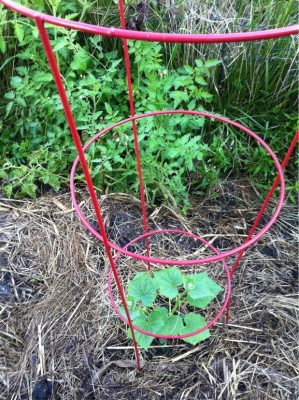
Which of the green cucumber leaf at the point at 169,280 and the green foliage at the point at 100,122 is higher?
the green foliage at the point at 100,122

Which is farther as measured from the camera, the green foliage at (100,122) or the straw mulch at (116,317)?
the green foliage at (100,122)

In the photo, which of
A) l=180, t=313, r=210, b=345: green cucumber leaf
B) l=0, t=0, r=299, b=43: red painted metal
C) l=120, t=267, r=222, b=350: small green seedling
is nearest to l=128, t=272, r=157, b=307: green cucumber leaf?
l=120, t=267, r=222, b=350: small green seedling

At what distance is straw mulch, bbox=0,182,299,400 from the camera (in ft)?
3.69

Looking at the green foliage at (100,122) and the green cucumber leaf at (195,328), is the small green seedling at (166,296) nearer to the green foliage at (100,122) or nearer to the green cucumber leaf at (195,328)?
the green cucumber leaf at (195,328)

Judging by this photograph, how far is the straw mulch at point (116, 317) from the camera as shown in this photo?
1.12m

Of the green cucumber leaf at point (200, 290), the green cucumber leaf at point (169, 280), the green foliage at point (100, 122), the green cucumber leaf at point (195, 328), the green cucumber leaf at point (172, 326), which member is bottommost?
the green cucumber leaf at point (195, 328)

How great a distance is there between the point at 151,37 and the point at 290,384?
1008 millimetres

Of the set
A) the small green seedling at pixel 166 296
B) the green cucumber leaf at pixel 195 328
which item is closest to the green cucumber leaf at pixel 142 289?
the small green seedling at pixel 166 296

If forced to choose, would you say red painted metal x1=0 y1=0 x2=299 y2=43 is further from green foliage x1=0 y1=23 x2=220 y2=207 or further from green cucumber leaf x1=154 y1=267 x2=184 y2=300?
green foliage x1=0 y1=23 x2=220 y2=207

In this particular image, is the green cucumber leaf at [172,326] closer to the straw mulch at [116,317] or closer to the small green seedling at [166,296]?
the small green seedling at [166,296]

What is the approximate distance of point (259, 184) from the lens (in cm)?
160

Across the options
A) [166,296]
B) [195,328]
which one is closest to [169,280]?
[166,296]

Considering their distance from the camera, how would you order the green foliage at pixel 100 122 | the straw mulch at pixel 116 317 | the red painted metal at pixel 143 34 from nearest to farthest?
the red painted metal at pixel 143 34 → the straw mulch at pixel 116 317 → the green foliage at pixel 100 122

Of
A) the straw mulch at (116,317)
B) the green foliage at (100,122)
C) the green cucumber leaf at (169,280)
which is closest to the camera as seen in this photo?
the green cucumber leaf at (169,280)
